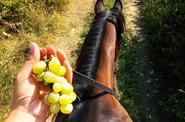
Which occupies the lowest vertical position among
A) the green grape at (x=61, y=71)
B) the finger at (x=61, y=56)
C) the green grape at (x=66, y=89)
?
the green grape at (x=66, y=89)

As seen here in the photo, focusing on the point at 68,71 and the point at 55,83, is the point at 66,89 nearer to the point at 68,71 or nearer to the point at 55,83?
the point at 55,83

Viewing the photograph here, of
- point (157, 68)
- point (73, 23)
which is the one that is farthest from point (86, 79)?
point (73, 23)

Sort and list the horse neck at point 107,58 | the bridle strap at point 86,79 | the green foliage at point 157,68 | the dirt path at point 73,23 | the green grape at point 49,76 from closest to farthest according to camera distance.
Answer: the green grape at point 49,76 → the bridle strap at point 86,79 → the horse neck at point 107,58 → the green foliage at point 157,68 → the dirt path at point 73,23

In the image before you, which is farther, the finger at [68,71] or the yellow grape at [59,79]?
the finger at [68,71]

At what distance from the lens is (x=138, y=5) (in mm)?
7648

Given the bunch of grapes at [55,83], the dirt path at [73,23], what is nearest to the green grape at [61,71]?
the bunch of grapes at [55,83]

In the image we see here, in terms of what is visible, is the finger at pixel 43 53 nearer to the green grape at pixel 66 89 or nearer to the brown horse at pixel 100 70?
the green grape at pixel 66 89

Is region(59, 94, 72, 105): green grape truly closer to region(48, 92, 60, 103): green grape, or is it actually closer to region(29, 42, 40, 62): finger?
region(48, 92, 60, 103): green grape

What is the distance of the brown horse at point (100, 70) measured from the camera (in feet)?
10.2

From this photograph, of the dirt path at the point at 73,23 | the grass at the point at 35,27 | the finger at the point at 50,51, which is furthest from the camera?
the dirt path at the point at 73,23

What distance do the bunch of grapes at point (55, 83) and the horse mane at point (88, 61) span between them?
0.81 metres

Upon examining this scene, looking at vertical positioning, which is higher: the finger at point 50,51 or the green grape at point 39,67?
the finger at point 50,51

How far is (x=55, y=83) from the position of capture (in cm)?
223

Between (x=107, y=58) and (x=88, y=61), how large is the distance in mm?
290
